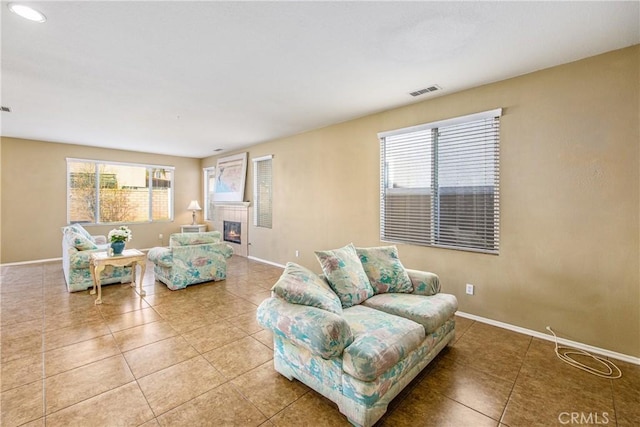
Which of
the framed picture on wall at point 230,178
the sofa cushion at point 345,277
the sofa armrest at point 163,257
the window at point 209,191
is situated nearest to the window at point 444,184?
the sofa cushion at point 345,277

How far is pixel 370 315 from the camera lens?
7.06ft

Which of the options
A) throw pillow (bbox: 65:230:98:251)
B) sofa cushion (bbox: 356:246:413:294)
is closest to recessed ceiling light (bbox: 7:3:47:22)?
sofa cushion (bbox: 356:246:413:294)

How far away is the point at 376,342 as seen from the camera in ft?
5.63

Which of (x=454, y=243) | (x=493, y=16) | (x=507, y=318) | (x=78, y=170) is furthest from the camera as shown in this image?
(x=78, y=170)

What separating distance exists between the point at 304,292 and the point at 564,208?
2.57m

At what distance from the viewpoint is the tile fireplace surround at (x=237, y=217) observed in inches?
265

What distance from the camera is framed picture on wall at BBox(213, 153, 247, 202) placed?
6763 mm

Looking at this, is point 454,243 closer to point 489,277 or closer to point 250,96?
point 489,277

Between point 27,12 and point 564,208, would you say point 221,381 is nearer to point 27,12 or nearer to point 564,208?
point 27,12

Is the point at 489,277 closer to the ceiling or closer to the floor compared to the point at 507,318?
closer to the ceiling

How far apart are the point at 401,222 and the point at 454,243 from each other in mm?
720

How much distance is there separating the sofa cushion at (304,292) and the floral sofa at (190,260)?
9.07ft

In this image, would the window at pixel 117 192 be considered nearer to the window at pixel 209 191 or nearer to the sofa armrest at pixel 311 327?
the window at pixel 209 191

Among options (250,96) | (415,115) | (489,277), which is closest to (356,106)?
(415,115)
